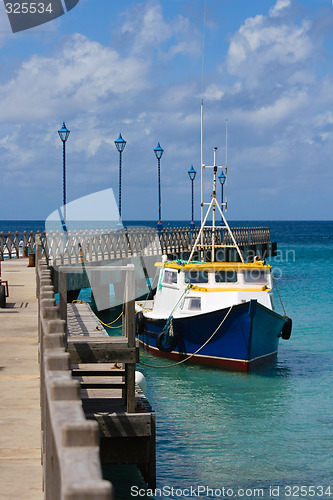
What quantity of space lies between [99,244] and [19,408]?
Result: 26.4m

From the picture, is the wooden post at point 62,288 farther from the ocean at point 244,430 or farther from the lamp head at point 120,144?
the lamp head at point 120,144

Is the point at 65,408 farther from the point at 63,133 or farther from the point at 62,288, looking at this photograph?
the point at 63,133

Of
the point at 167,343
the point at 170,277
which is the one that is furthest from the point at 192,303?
the point at 167,343

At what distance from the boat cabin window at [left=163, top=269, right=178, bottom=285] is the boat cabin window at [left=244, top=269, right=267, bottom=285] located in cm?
230

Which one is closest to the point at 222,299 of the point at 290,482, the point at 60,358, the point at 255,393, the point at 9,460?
the point at 255,393

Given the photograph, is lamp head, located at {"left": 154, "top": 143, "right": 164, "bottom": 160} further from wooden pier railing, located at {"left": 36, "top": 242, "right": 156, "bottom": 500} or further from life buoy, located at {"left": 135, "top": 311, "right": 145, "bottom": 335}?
wooden pier railing, located at {"left": 36, "top": 242, "right": 156, "bottom": 500}

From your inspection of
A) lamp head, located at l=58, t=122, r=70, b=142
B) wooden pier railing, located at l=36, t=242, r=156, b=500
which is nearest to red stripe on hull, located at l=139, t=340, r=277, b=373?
wooden pier railing, located at l=36, t=242, r=156, b=500

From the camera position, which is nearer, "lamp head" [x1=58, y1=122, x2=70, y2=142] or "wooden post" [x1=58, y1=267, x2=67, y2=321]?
"wooden post" [x1=58, y1=267, x2=67, y2=321]

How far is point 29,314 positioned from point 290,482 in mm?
8055

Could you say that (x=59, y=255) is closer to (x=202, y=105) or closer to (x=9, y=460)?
(x=202, y=105)

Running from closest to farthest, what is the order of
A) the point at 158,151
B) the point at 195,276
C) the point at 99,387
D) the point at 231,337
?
the point at 99,387 → the point at 231,337 → the point at 195,276 → the point at 158,151

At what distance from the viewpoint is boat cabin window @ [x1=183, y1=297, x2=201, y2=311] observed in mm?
21406

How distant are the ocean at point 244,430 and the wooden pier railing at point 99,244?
32.4 feet

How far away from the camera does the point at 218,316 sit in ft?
66.0
